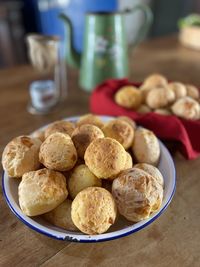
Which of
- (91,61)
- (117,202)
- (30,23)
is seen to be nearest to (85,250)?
(117,202)

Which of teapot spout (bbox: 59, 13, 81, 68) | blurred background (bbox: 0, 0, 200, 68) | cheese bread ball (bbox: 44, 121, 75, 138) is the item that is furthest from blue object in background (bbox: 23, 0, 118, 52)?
cheese bread ball (bbox: 44, 121, 75, 138)

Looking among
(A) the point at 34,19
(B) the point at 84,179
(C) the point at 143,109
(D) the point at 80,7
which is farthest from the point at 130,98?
(A) the point at 34,19

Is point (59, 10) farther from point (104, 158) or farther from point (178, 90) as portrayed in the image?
point (104, 158)

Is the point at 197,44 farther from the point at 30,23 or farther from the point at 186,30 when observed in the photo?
the point at 30,23

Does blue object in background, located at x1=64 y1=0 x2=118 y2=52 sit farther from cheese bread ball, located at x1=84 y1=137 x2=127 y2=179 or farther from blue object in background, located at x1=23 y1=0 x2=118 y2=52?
cheese bread ball, located at x1=84 y1=137 x2=127 y2=179

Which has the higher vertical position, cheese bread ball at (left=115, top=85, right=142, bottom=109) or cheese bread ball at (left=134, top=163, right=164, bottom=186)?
cheese bread ball at (left=115, top=85, right=142, bottom=109)

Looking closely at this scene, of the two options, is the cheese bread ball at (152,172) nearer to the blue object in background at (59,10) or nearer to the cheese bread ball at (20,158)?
the cheese bread ball at (20,158)
